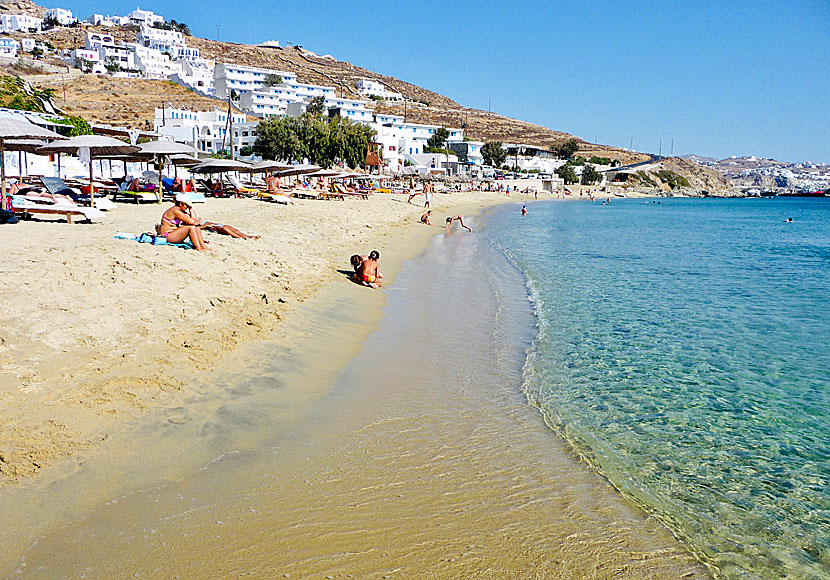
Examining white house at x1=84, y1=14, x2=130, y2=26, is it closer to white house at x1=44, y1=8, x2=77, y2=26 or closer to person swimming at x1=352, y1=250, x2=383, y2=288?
white house at x1=44, y1=8, x2=77, y2=26

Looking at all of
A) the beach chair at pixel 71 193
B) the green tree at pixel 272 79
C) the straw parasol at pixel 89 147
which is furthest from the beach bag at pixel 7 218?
the green tree at pixel 272 79

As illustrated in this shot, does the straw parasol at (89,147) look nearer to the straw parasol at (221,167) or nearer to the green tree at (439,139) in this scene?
the straw parasol at (221,167)

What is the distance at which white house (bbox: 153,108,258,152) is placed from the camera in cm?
5959

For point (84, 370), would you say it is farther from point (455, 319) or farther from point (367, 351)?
point (455, 319)

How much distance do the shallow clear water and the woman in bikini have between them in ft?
19.7

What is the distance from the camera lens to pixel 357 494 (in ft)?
13.0

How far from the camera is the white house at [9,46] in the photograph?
114 m

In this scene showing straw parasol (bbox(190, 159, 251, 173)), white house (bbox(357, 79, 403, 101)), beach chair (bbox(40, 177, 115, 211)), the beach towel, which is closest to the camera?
the beach towel

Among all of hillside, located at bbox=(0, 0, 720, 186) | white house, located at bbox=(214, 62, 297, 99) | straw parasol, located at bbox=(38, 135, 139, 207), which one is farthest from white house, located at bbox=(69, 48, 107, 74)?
straw parasol, located at bbox=(38, 135, 139, 207)

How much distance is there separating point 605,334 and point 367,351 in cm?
393

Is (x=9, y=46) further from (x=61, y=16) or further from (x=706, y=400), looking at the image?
(x=706, y=400)

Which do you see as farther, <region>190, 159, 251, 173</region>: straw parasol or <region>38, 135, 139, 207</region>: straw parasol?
<region>190, 159, 251, 173</region>: straw parasol

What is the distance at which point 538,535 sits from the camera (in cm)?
368

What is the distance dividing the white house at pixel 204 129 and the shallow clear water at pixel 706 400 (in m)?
54.0
